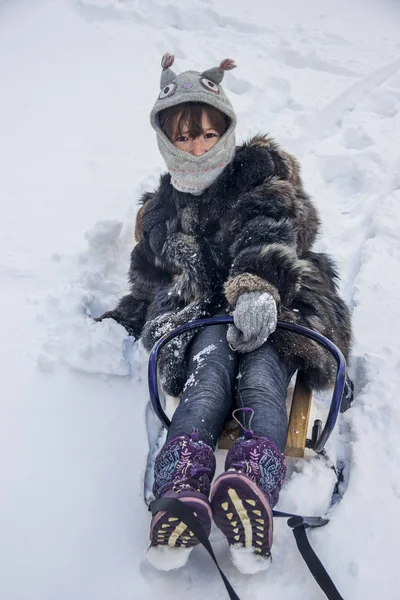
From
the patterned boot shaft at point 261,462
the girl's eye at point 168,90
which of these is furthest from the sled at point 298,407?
the girl's eye at point 168,90

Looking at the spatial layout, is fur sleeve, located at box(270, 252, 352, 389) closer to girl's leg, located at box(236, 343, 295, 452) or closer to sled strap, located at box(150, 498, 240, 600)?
girl's leg, located at box(236, 343, 295, 452)

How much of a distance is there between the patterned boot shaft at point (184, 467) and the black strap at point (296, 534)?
0.25 ft

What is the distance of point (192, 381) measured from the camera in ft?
5.34

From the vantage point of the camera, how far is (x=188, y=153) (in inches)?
76.4

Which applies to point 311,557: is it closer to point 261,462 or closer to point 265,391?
point 261,462

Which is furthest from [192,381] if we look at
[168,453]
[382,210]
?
[382,210]

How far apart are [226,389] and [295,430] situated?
262mm

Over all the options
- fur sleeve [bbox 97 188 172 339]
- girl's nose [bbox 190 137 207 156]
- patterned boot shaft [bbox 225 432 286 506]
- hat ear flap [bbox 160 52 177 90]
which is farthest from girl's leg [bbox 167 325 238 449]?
hat ear flap [bbox 160 52 177 90]

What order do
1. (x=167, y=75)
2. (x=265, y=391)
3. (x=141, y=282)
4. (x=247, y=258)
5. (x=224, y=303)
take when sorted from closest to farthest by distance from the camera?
(x=265, y=391)
(x=247, y=258)
(x=224, y=303)
(x=167, y=75)
(x=141, y=282)

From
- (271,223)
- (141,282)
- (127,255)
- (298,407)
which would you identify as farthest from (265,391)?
(127,255)

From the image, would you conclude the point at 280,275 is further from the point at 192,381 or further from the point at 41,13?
the point at 41,13

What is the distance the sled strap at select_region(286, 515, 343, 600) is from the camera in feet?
4.22

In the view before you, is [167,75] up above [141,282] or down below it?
above

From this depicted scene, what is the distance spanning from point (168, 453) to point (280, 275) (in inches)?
27.2
